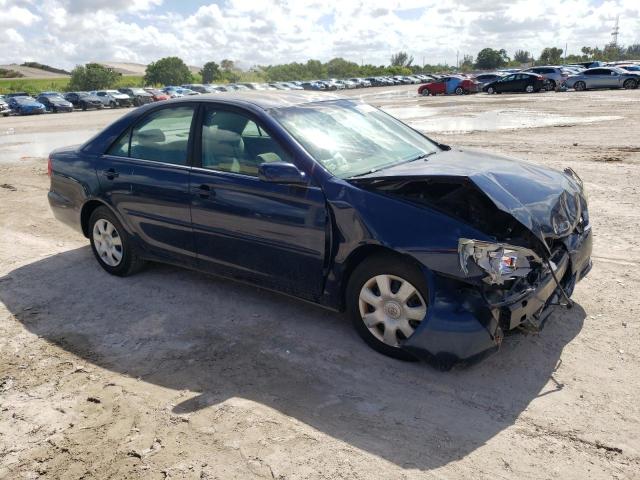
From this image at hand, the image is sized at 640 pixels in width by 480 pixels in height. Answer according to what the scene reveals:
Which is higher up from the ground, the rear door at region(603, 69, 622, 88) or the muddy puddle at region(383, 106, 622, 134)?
the rear door at region(603, 69, 622, 88)

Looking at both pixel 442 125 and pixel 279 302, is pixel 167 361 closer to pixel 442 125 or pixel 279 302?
pixel 279 302

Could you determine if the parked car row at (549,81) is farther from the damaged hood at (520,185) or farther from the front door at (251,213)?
the front door at (251,213)

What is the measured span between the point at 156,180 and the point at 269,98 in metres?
1.20

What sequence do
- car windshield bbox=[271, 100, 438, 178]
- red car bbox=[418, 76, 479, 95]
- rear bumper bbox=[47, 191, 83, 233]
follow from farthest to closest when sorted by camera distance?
1. red car bbox=[418, 76, 479, 95]
2. rear bumper bbox=[47, 191, 83, 233]
3. car windshield bbox=[271, 100, 438, 178]

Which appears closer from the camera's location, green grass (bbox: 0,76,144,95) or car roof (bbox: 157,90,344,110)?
car roof (bbox: 157,90,344,110)

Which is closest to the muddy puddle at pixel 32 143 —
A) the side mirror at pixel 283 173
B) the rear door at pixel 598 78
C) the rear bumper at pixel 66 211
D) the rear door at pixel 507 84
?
the rear bumper at pixel 66 211

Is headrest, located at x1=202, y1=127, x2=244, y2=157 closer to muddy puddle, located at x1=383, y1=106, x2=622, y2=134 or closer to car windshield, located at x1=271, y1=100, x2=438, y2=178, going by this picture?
car windshield, located at x1=271, y1=100, x2=438, y2=178

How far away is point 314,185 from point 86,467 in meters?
2.15

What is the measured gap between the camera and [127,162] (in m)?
5.09

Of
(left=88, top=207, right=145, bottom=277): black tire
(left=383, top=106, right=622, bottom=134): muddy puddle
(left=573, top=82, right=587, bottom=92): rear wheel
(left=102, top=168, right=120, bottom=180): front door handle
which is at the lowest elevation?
(left=88, top=207, right=145, bottom=277): black tire

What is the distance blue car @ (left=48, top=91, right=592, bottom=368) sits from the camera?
330cm

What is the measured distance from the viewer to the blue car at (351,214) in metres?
3.30

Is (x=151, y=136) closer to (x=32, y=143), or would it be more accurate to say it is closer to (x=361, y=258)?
(x=361, y=258)

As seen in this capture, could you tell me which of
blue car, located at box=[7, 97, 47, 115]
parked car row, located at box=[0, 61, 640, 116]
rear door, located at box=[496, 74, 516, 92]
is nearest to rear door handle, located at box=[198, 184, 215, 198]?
parked car row, located at box=[0, 61, 640, 116]
